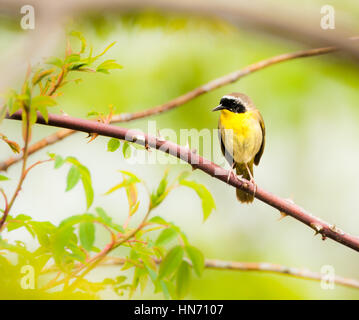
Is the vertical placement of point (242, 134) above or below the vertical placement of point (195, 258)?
above

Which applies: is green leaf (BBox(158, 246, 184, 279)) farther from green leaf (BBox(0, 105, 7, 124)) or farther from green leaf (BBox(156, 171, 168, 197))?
green leaf (BBox(0, 105, 7, 124))

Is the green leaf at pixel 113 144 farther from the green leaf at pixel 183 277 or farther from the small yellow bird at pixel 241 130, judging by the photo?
the small yellow bird at pixel 241 130

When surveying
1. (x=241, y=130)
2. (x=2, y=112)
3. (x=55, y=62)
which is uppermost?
(x=241, y=130)

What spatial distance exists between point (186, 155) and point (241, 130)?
1984mm

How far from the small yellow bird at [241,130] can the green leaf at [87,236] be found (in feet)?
6.93

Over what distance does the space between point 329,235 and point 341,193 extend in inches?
144

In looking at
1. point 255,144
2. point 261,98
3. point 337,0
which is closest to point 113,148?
point 337,0

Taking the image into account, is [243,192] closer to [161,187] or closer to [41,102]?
[161,187]

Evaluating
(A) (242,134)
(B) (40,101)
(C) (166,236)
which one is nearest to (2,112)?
(B) (40,101)

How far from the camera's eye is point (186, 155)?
1.12 metres

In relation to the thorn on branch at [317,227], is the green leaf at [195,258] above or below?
below

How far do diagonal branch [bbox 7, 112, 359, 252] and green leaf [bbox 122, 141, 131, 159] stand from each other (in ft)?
0.08

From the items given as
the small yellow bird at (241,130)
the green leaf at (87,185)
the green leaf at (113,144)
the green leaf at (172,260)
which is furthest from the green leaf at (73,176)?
the small yellow bird at (241,130)

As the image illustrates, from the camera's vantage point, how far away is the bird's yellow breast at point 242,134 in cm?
305
